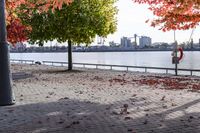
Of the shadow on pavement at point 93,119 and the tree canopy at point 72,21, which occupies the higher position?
the tree canopy at point 72,21

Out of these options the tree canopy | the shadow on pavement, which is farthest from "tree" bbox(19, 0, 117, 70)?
the shadow on pavement

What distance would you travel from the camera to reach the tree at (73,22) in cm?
3619

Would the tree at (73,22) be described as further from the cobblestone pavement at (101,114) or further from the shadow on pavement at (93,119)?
the shadow on pavement at (93,119)

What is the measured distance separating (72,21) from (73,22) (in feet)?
0.41

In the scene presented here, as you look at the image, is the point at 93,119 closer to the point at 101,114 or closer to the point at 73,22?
the point at 101,114

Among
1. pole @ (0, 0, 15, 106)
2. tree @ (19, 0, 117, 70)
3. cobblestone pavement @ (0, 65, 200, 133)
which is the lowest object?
cobblestone pavement @ (0, 65, 200, 133)

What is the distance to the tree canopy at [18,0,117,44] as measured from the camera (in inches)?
1425

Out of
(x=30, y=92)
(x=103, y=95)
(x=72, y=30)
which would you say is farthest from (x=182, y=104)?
(x=72, y=30)

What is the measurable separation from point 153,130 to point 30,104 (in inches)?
224

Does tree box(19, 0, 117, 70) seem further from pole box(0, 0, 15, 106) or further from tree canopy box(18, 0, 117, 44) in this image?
pole box(0, 0, 15, 106)

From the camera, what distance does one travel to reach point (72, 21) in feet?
119

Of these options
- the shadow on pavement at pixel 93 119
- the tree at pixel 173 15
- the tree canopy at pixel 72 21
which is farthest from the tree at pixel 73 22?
the shadow on pavement at pixel 93 119

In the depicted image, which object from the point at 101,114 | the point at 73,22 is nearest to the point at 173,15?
the point at 101,114

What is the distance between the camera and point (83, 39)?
3778 cm
